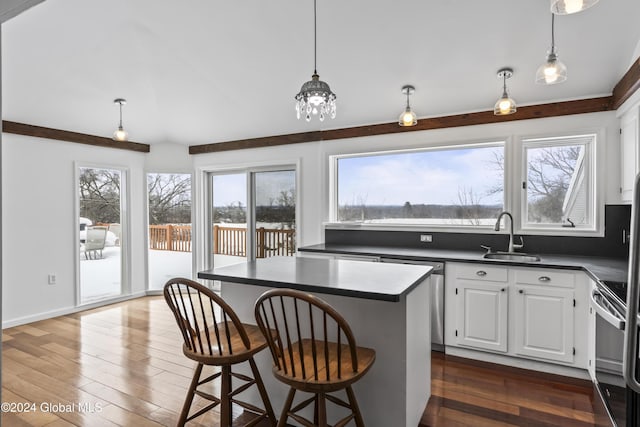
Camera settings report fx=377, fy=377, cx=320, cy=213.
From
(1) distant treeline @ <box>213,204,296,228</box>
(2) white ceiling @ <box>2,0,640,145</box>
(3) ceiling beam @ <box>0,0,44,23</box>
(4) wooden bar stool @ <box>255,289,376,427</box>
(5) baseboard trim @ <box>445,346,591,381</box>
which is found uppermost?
(2) white ceiling @ <box>2,0,640,145</box>

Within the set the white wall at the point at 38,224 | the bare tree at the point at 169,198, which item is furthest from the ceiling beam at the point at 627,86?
the white wall at the point at 38,224

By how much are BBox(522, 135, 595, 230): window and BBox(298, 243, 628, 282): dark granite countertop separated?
382 mm

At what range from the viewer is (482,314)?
130 inches

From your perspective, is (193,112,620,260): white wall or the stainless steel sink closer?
(193,112,620,260): white wall

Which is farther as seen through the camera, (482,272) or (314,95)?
(482,272)

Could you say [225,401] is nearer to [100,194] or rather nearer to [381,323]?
[381,323]

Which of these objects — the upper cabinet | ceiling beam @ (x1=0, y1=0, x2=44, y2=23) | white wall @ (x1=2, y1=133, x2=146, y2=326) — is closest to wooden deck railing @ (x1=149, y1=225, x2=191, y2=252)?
white wall @ (x1=2, y1=133, x2=146, y2=326)

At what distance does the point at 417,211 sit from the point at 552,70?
231 cm

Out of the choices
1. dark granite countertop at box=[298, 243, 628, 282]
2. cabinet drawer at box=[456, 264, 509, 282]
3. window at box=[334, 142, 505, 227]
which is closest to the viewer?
dark granite countertop at box=[298, 243, 628, 282]

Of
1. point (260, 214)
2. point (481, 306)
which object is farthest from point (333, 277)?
point (260, 214)

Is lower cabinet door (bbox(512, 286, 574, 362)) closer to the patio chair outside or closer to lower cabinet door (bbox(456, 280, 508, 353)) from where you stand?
lower cabinet door (bbox(456, 280, 508, 353))

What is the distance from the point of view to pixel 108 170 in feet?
17.6

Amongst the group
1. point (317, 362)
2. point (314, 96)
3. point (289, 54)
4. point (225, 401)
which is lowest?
point (225, 401)

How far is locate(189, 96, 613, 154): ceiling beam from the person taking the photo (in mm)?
3438
